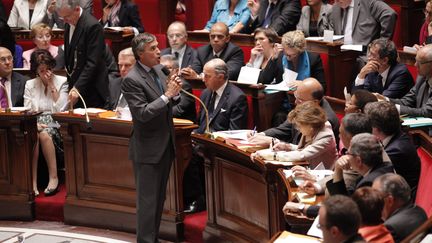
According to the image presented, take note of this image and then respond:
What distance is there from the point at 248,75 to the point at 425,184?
2355mm

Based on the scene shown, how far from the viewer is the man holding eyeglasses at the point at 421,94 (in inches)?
189

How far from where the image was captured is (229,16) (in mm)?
7324

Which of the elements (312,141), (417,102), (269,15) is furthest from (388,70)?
(269,15)

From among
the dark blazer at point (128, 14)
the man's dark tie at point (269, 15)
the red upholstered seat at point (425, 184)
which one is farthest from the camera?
the dark blazer at point (128, 14)

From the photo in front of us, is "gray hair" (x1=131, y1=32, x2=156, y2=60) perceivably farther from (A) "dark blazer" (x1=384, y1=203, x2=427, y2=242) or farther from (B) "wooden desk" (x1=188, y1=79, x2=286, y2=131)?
(A) "dark blazer" (x1=384, y1=203, x2=427, y2=242)

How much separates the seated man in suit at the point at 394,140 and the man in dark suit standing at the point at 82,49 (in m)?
2.48

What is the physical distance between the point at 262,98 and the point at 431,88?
3.61 ft

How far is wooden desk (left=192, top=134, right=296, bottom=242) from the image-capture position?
4262 mm

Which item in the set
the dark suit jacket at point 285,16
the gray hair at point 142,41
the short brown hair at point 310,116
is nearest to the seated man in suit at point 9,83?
the gray hair at point 142,41

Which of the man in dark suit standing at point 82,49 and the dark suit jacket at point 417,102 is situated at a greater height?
the man in dark suit standing at point 82,49

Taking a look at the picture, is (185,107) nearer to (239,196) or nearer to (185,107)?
(185,107)

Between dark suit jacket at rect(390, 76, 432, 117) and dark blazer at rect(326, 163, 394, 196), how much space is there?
133 centimetres

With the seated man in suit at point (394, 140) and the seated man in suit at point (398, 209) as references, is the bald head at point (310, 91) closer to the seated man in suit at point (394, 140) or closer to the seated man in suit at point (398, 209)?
the seated man in suit at point (394, 140)

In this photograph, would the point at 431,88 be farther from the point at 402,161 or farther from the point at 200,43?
the point at 200,43
